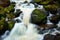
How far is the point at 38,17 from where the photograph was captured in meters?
10.1

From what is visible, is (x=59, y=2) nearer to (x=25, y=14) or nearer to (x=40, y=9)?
(x=40, y=9)

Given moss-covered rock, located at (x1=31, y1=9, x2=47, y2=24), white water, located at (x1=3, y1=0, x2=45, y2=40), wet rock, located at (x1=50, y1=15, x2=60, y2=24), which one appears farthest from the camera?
wet rock, located at (x1=50, y1=15, x2=60, y2=24)

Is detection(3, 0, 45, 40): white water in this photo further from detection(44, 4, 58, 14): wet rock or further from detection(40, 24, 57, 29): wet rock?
detection(44, 4, 58, 14): wet rock

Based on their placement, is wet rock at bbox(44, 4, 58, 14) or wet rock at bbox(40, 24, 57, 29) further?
wet rock at bbox(44, 4, 58, 14)

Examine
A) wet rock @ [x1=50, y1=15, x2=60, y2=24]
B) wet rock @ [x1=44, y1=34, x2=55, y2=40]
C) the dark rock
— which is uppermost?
the dark rock

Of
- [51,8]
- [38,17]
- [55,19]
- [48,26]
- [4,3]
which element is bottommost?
[48,26]

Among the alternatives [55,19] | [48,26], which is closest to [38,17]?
[48,26]

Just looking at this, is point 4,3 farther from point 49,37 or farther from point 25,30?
point 49,37

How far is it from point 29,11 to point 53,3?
5.28ft

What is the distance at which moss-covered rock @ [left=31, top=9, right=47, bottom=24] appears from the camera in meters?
10.1

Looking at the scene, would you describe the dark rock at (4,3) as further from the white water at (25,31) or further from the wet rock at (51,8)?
the wet rock at (51,8)

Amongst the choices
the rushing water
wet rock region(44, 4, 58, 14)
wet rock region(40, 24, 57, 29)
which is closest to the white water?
the rushing water

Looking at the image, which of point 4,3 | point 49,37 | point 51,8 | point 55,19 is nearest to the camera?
point 49,37

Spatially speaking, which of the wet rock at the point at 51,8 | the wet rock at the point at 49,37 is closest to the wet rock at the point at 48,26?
the wet rock at the point at 49,37
